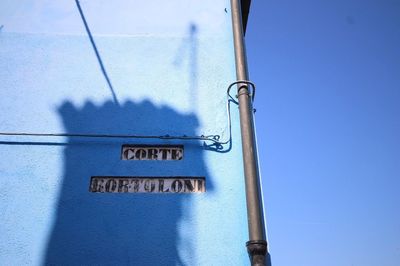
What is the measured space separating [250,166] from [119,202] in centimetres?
158

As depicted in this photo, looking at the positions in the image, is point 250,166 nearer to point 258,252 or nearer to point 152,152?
point 258,252

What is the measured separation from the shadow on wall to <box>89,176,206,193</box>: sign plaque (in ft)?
0.18

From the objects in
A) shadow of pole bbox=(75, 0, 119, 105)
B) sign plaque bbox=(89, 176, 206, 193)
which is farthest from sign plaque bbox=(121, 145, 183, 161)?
shadow of pole bbox=(75, 0, 119, 105)

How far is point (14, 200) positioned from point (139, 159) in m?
1.48

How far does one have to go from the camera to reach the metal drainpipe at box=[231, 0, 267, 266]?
3.25 m

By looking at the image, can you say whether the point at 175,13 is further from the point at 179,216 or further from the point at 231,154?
the point at 179,216

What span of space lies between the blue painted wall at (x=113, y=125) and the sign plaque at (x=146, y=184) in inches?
2.7

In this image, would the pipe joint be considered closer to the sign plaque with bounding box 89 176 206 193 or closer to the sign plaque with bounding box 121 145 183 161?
the sign plaque with bounding box 89 176 206 193

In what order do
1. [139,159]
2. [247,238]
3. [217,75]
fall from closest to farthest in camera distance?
[247,238] < [139,159] < [217,75]

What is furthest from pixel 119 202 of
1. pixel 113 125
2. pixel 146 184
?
pixel 113 125

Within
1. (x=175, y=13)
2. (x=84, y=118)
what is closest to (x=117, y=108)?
(x=84, y=118)

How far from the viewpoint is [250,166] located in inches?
147

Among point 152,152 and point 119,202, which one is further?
point 152,152

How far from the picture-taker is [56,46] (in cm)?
481
